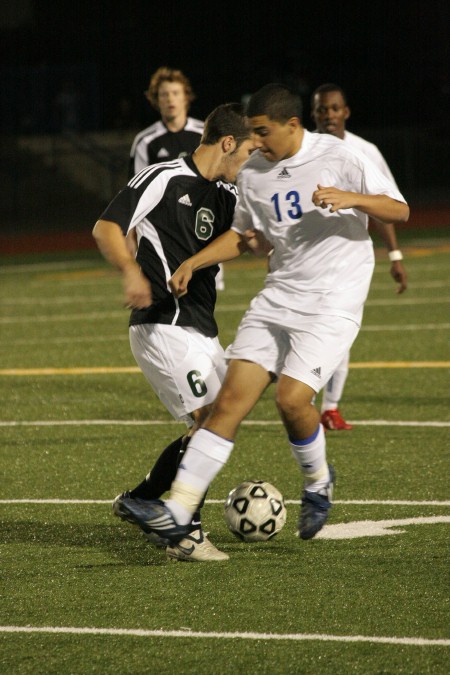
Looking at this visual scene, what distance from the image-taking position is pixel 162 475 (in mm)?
6078

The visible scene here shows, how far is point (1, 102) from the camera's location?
33.3 metres

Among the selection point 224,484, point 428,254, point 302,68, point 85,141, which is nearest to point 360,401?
point 224,484

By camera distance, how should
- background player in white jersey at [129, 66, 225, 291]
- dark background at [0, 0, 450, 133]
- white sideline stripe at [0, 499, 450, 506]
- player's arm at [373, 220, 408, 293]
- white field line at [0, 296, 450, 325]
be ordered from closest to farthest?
1. white sideline stripe at [0, 499, 450, 506]
2. player's arm at [373, 220, 408, 293]
3. background player in white jersey at [129, 66, 225, 291]
4. white field line at [0, 296, 450, 325]
5. dark background at [0, 0, 450, 133]

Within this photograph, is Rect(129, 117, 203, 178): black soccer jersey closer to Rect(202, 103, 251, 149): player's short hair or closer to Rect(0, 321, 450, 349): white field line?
Rect(0, 321, 450, 349): white field line

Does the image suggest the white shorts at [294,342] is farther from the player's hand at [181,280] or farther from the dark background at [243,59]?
the dark background at [243,59]

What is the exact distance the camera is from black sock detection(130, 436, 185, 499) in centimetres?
607

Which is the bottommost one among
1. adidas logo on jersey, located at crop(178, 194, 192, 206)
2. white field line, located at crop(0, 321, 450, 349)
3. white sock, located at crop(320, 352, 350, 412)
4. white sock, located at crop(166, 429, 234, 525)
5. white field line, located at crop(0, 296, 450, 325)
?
white field line, located at crop(0, 296, 450, 325)

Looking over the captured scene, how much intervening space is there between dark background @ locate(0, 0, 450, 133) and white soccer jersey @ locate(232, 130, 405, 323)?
30.6m

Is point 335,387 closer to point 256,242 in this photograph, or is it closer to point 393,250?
point 393,250

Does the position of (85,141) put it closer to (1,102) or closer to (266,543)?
(1,102)

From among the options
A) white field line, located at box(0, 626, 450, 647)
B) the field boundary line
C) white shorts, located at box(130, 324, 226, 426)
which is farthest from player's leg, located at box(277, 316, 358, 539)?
the field boundary line

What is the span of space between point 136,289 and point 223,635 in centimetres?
156

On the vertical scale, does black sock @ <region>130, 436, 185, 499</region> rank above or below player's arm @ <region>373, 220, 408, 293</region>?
below

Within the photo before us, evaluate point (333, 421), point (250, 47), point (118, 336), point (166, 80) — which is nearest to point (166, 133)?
point (166, 80)
